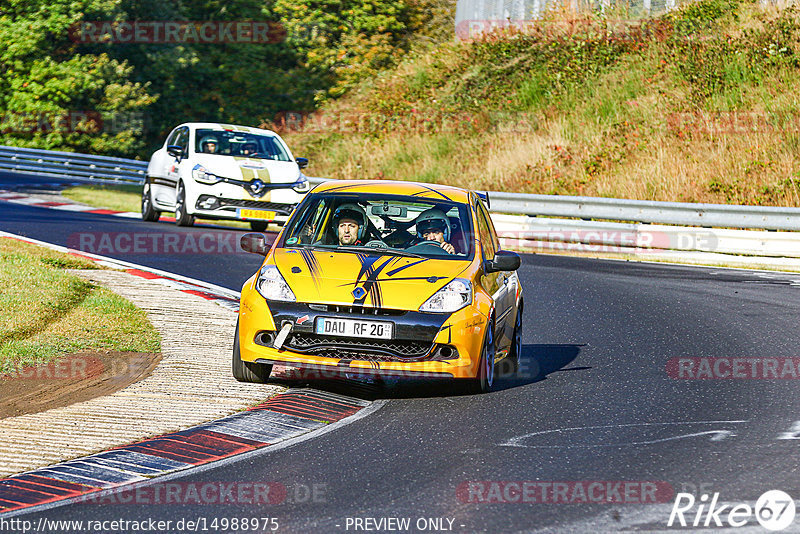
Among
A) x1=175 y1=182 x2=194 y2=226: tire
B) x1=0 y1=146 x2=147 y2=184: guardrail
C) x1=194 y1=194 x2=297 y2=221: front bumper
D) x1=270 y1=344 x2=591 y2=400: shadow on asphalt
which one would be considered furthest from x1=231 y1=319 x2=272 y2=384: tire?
x1=0 y1=146 x2=147 y2=184: guardrail

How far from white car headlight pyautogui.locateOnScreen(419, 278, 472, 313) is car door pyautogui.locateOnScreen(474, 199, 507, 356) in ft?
1.25

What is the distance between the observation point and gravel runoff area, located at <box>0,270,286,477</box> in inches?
264

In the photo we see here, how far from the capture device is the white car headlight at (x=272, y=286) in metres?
8.41

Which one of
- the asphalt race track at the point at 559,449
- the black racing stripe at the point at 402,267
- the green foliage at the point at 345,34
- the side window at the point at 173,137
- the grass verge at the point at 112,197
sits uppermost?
the green foliage at the point at 345,34

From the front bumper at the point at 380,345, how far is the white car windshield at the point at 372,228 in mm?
1042

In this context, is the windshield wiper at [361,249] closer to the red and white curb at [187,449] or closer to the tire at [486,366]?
the tire at [486,366]

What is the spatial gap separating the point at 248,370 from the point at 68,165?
30131mm

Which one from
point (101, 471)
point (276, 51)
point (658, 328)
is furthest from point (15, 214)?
point (276, 51)

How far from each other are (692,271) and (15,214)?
1208 cm

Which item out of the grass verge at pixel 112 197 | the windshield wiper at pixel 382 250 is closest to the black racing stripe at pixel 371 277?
the windshield wiper at pixel 382 250

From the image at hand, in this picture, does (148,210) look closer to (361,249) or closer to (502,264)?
(361,249)

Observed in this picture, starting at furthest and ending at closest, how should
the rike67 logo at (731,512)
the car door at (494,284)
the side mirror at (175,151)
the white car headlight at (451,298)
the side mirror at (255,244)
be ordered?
Result: 1. the side mirror at (175,151)
2. the side mirror at (255,244)
3. the car door at (494,284)
4. the white car headlight at (451,298)
5. the rike67 logo at (731,512)

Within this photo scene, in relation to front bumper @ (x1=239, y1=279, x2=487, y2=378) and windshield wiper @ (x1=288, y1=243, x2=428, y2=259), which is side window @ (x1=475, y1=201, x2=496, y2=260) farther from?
front bumper @ (x1=239, y1=279, x2=487, y2=378)

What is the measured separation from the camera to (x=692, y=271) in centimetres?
1850
